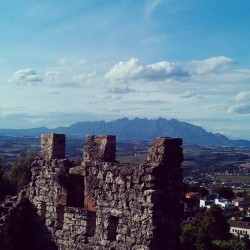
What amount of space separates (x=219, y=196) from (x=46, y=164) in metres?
91.9

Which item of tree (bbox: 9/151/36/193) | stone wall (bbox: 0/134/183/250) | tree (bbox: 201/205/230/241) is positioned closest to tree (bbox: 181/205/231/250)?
tree (bbox: 201/205/230/241)

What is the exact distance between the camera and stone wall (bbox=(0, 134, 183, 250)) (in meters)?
9.88

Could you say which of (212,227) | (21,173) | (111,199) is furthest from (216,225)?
(111,199)

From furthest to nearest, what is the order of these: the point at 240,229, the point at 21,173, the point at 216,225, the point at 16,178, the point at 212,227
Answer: the point at 240,229 → the point at 216,225 → the point at 212,227 → the point at 16,178 → the point at 21,173

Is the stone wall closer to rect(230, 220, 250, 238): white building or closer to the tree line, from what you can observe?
the tree line

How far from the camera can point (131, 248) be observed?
1003 cm

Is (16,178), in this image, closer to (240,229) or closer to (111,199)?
(111,199)

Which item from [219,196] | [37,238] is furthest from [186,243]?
[219,196]

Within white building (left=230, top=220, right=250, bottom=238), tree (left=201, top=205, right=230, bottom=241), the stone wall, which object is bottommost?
white building (left=230, top=220, right=250, bottom=238)

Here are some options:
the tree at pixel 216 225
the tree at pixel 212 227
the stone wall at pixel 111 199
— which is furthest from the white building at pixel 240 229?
the stone wall at pixel 111 199

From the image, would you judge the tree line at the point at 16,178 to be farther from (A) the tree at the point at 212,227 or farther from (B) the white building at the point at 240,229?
(B) the white building at the point at 240,229

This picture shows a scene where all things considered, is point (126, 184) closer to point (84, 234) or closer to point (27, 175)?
point (84, 234)

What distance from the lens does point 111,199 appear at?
10.4 meters

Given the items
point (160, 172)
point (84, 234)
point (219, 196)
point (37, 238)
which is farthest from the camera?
point (219, 196)
